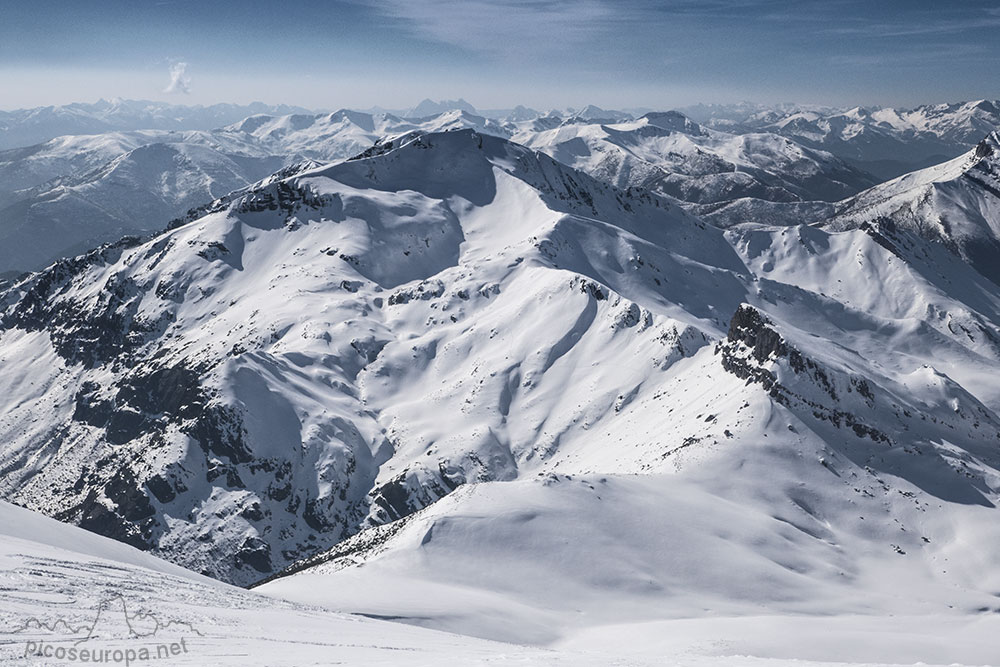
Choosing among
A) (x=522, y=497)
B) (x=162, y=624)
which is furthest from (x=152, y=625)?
(x=522, y=497)

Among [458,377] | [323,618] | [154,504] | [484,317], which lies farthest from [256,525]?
[323,618]

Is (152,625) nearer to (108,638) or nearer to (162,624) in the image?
(162,624)

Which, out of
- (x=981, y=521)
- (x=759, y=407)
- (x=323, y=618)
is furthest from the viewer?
(x=759, y=407)

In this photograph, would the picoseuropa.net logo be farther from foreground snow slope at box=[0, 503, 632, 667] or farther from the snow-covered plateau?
the snow-covered plateau

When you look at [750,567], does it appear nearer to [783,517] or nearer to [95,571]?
[783,517]

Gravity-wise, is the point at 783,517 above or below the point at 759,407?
below

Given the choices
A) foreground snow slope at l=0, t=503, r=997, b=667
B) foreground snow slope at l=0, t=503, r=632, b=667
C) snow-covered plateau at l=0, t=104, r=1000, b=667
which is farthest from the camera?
snow-covered plateau at l=0, t=104, r=1000, b=667

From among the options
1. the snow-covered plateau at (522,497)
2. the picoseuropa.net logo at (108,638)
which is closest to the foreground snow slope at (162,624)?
the picoseuropa.net logo at (108,638)

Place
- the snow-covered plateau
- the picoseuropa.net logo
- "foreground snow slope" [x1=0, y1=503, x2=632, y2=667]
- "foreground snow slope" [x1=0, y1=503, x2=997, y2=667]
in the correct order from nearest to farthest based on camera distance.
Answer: the picoseuropa.net logo < "foreground snow slope" [x1=0, y1=503, x2=632, y2=667] < "foreground snow slope" [x1=0, y1=503, x2=997, y2=667] < the snow-covered plateau

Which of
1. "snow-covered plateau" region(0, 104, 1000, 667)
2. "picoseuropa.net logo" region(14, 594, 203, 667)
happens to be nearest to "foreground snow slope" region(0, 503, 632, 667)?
"picoseuropa.net logo" region(14, 594, 203, 667)
